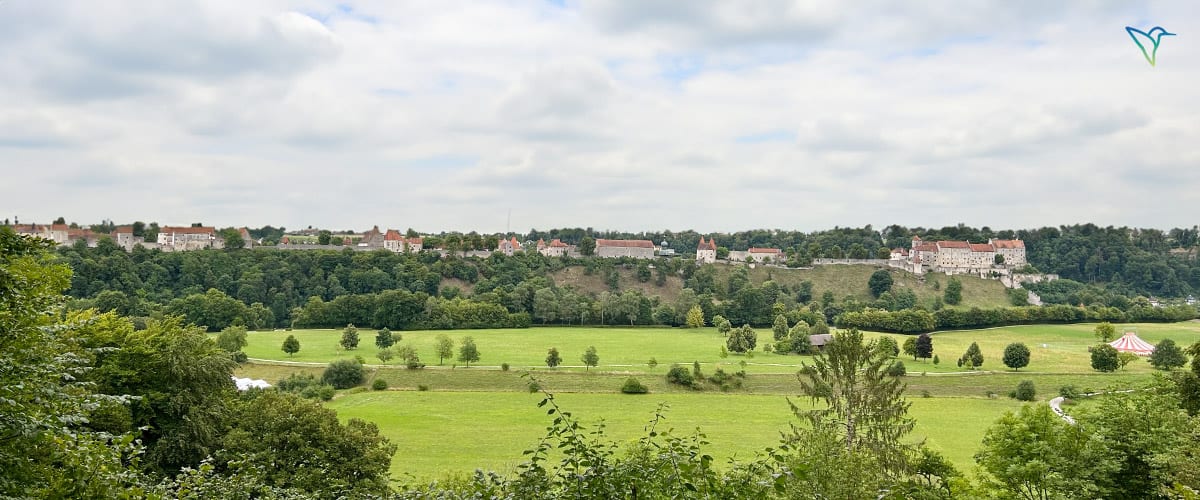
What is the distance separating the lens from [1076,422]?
59.2 feet

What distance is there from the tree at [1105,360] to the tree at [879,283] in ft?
168

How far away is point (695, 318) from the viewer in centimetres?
8319

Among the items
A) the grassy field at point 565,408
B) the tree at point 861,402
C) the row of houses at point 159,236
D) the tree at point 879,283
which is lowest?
the grassy field at point 565,408

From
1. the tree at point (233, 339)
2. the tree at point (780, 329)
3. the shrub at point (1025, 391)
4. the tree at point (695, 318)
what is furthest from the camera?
the tree at point (695, 318)

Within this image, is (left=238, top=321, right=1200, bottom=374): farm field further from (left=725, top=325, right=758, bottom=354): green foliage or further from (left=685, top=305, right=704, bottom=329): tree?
(left=685, top=305, right=704, bottom=329): tree

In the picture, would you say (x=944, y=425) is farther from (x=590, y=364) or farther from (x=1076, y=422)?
(x=590, y=364)

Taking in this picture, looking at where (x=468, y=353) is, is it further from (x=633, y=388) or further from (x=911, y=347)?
(x=911, y=347)

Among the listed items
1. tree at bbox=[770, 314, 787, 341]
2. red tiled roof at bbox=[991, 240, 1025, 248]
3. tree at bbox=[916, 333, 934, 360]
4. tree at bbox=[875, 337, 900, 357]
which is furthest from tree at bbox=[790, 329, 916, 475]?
red tiled roof at bbox=[991, 240, 1025, 248]

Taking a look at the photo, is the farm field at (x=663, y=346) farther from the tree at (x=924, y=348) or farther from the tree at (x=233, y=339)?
the tree at (x=233, y=339)

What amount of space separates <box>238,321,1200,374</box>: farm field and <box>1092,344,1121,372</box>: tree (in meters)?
1.11

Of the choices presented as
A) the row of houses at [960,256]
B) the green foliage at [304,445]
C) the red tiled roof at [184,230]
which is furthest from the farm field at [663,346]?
the red tiled roof at [184,230]

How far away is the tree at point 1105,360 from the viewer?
170ft

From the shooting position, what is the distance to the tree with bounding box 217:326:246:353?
179 feet

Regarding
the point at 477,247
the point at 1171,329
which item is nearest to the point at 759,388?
the point at 1171,329
